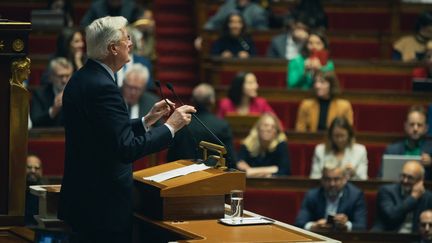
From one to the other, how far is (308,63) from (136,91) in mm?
1666

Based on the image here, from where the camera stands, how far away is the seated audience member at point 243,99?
7.16 m

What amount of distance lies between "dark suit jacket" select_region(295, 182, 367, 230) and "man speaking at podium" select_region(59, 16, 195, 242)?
2629 mm

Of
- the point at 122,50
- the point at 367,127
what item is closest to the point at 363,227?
the point at 367,127

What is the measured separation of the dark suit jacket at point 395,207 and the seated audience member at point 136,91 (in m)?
1.48

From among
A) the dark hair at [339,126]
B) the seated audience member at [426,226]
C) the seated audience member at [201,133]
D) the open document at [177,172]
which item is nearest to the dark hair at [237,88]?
the dark hair at [339,126]

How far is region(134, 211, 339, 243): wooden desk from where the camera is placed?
3262mm

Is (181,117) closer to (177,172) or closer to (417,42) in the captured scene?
(177,172)

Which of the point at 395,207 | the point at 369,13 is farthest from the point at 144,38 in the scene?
the point at 395,207

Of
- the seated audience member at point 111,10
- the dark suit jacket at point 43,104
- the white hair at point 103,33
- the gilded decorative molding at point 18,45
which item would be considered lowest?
the dark suit jacket at point 43,104

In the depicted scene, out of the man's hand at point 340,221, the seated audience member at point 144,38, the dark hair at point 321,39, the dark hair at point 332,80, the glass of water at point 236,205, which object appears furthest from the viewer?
the seated audience member at point 144,38

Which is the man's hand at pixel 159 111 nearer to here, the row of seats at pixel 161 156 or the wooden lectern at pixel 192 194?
the wooden lectern at pixel 192 194

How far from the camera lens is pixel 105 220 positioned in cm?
344

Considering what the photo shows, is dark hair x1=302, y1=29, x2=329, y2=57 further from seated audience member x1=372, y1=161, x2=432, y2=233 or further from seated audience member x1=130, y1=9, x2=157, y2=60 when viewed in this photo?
seated audience member x1=372, y1=161, x2=432, y2=233

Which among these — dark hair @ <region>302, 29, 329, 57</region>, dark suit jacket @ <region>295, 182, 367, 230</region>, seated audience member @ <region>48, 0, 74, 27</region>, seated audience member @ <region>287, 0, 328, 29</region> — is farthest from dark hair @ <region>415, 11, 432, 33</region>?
dark suit jacket @ <region>295, 182, 367, 230</region>
